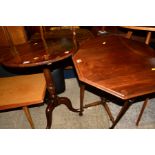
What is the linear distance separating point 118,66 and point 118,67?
0.5 inches

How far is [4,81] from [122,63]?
115 centimetres

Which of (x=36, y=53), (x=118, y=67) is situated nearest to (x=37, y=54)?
(x=36, y=53)

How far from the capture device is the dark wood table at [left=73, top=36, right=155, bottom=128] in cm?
97

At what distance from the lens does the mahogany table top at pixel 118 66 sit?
→ 97cm

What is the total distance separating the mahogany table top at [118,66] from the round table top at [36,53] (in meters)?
0.12

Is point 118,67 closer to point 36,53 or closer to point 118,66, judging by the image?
point 118,66

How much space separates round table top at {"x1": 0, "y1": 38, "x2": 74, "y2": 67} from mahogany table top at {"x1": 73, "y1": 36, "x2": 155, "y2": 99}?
0.40 feet

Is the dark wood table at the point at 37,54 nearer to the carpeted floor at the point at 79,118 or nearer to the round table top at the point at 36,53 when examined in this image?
the round table top at the point at 36,53

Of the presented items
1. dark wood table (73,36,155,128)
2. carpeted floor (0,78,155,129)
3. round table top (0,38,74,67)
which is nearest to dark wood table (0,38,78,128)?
round table top (0,38,74,67)

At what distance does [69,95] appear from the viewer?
7.10 ft

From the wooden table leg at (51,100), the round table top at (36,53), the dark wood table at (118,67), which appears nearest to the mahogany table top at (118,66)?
the dark wood table at (118,67)

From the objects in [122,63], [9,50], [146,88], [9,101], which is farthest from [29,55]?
[146,88]

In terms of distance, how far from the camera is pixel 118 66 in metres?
1.17

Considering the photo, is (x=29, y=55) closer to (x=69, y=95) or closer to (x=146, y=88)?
(x=146, y=88)
